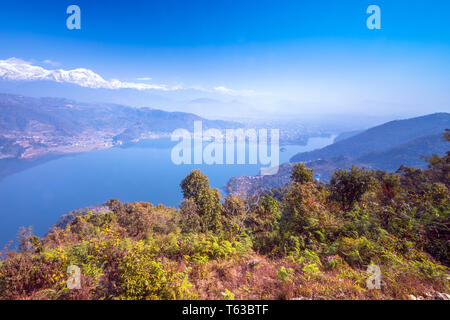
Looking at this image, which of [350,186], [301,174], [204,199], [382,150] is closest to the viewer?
[350,186]

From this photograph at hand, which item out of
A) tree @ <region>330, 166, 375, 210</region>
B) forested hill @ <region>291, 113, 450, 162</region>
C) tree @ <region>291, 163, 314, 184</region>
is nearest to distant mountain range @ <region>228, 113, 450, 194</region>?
forested hill @ <region>291, 113, 450, 162</region>

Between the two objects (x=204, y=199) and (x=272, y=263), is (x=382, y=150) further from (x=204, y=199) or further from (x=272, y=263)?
(x=272, y=263)

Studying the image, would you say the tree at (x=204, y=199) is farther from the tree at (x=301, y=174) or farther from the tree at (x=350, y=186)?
the tree at (x=350, y=186)

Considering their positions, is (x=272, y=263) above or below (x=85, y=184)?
above

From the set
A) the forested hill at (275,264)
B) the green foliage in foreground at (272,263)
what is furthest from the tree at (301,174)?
the forested hill at (275,264)

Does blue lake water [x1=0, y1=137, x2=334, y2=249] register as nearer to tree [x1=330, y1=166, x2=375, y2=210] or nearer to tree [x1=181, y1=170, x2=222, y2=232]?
tree [x1=181, y1=170, x2=222, y2=232]

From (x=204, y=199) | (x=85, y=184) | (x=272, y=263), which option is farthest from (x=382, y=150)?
(x=85, y=184)
